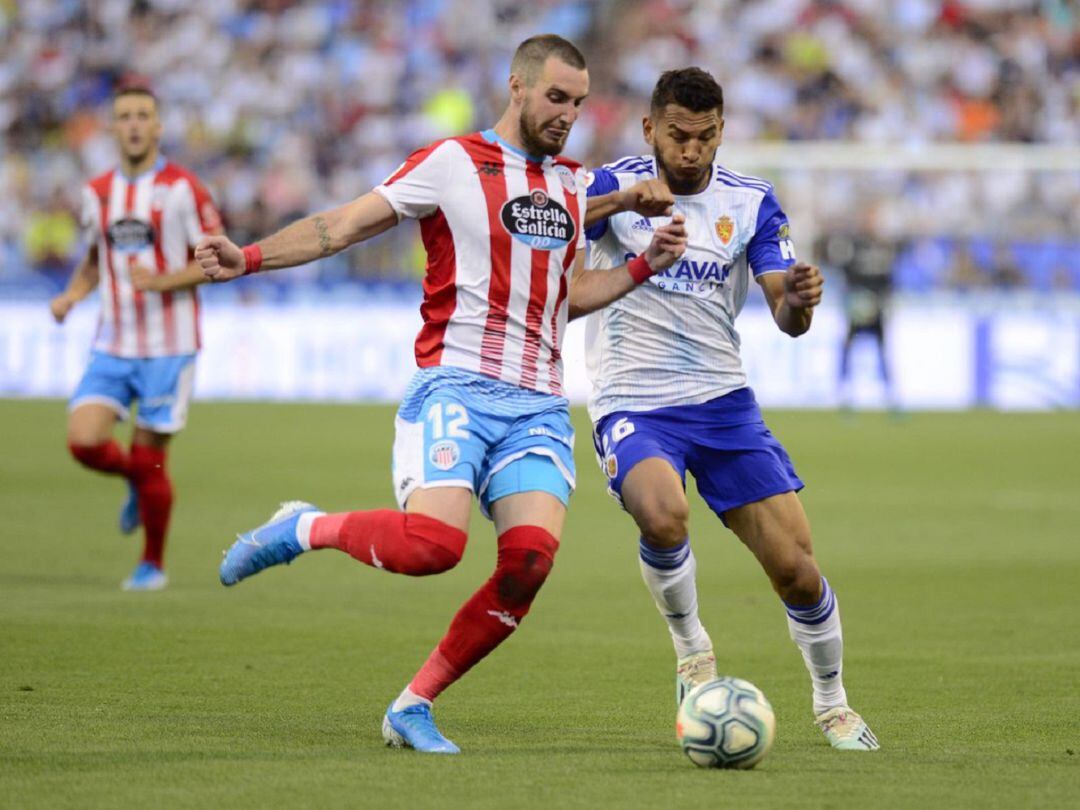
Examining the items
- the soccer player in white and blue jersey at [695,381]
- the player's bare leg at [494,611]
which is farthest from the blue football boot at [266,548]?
the soccer player in white and blue jersey at [695,381]

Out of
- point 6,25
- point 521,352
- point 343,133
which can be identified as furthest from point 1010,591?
point 6,25

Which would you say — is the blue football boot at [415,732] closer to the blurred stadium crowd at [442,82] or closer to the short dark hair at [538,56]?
the short dark hair at [538,56]

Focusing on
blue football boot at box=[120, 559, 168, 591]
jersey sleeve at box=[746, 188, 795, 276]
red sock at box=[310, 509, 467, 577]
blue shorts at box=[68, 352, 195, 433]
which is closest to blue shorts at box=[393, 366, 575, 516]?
red sock at box=[310, 509, 467, 577]

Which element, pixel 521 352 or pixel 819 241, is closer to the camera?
pixel 521 352

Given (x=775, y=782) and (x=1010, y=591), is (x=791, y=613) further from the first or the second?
(x=1010, y=591)

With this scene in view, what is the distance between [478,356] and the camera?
20.0 ft

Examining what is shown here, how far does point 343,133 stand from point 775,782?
2337 cm

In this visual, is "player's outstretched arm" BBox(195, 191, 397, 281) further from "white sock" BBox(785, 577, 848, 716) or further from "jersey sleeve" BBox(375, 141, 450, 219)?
"white sock" BBox(785, 577, 848, 716)

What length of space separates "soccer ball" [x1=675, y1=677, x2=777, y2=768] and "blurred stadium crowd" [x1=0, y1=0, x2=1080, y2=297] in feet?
66.6

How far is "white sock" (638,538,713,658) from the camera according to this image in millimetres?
6695

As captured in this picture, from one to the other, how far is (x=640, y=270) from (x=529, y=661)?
2.29 m

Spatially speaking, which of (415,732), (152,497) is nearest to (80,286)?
(152,497)

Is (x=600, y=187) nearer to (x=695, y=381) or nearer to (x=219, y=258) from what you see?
(x=695, y=381)

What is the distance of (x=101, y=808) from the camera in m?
4.80
